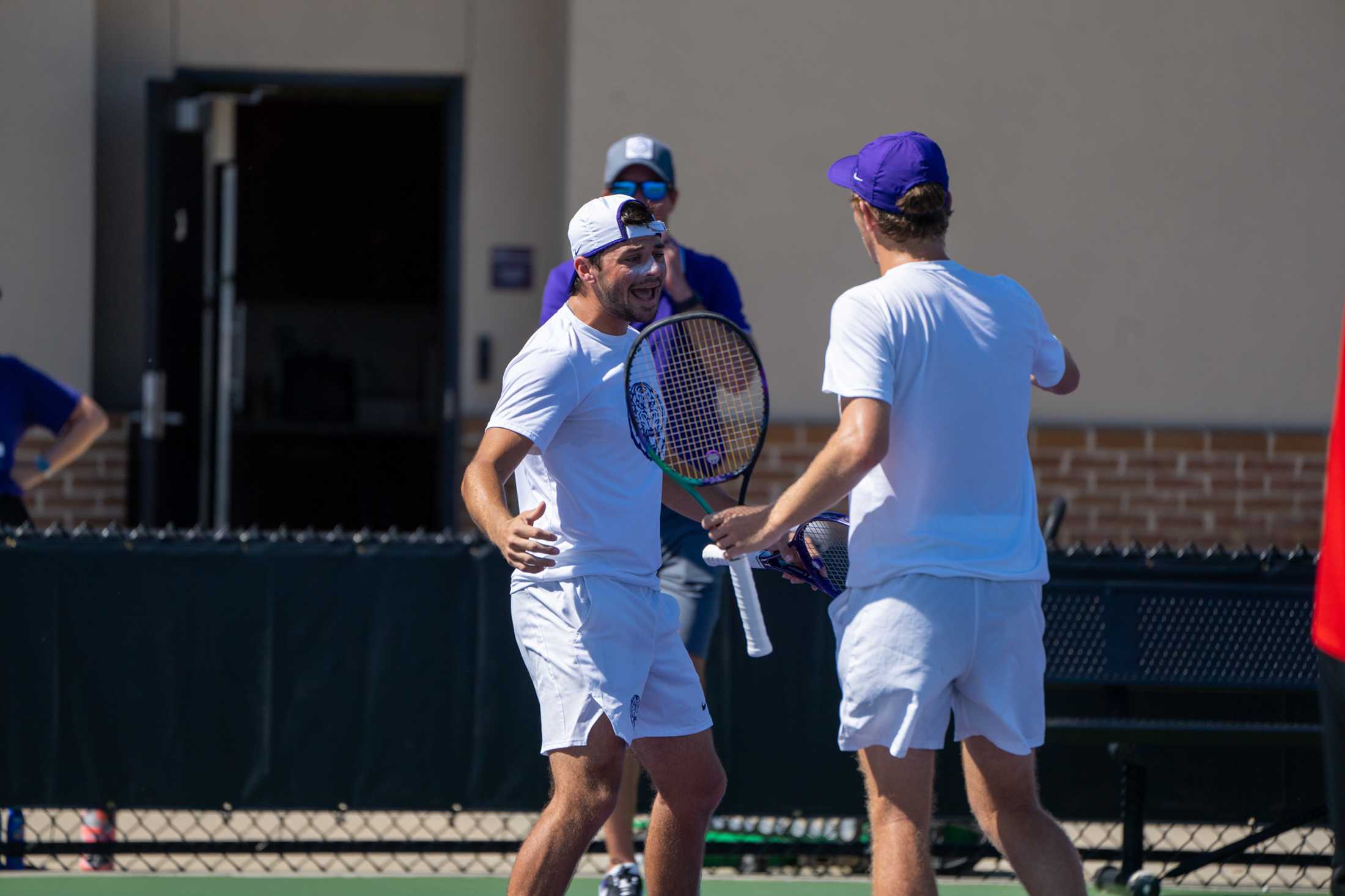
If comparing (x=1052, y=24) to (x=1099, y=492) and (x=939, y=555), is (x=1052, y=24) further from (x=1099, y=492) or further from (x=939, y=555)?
(x=939, y=555)

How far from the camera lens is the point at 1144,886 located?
5.19 m

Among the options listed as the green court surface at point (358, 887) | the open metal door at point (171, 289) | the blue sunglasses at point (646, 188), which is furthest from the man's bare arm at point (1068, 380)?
the open metal door at point (171, 289)

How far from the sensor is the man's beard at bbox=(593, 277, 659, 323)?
3.84m

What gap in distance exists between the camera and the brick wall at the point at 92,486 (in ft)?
27.3

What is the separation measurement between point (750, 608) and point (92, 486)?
5599 millimetres

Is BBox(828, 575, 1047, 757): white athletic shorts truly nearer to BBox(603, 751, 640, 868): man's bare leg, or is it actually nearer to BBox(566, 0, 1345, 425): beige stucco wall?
BBox(603, 751, 640, 868): man's bare leg

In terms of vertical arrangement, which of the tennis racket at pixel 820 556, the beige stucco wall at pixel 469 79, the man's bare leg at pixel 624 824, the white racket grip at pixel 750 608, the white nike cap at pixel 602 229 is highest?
the beige stucco wall at pixel 469 79

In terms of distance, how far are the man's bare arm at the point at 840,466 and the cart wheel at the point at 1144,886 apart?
8.07ft

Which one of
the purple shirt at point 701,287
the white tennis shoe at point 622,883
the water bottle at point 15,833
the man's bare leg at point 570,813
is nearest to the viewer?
the man's bare leg at point 570,813

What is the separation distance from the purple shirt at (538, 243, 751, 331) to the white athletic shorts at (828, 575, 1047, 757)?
1774 millimetres

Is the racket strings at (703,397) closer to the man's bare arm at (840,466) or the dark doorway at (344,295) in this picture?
the man's bare arm at (840,466)

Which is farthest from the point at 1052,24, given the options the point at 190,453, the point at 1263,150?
the point at 190,453

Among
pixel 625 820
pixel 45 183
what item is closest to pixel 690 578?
pixel 625 820

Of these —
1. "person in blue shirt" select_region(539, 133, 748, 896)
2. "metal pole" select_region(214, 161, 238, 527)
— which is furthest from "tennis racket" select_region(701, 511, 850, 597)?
"metal pole" select_region(214, 161, 238, 527)
